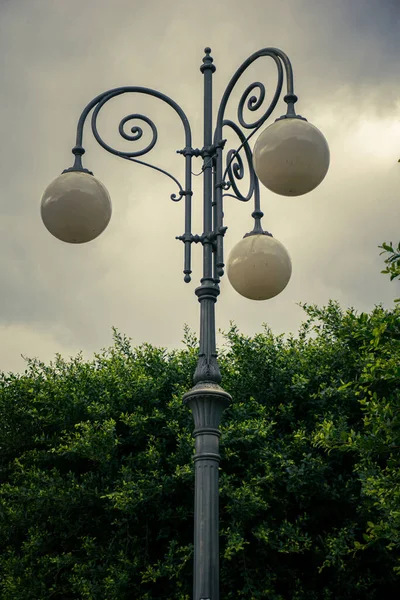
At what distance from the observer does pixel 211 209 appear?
5914 millimetres

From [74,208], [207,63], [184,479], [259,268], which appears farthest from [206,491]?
[184,479]

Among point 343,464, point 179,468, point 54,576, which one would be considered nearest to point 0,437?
point 54,576

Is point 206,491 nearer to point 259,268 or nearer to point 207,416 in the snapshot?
point 207,416

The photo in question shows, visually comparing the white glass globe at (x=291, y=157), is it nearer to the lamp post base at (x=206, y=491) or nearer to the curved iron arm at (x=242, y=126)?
the curved iron arm at (x=242, y=126)

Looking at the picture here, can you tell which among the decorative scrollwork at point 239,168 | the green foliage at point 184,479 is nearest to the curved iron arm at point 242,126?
the decorative scrollwork at point 239,168

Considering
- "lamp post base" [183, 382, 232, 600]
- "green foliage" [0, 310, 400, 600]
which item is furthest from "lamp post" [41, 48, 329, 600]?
"green foliage" [0, 310, 400, 600]

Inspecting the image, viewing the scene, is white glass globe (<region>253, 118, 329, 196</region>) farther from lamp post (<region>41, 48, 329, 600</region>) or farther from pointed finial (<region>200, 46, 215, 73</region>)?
pointed finial (<region>200, 46, 215, 73</region>)

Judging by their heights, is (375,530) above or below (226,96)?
below

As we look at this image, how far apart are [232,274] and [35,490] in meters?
7.83

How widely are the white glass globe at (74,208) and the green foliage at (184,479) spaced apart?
5729 millimetres

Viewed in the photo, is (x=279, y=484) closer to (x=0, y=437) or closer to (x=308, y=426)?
(x=308, y=426)

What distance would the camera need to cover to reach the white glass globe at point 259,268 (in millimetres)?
6426

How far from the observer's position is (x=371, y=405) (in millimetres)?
9594

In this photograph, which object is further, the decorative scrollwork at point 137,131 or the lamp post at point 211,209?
the decorative scrollwork at point 137,131
